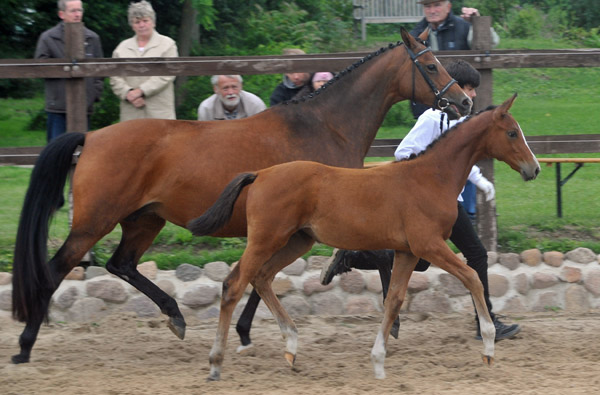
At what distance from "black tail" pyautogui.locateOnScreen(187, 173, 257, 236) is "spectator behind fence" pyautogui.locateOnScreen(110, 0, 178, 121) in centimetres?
228

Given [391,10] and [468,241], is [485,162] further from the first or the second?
[391,10]

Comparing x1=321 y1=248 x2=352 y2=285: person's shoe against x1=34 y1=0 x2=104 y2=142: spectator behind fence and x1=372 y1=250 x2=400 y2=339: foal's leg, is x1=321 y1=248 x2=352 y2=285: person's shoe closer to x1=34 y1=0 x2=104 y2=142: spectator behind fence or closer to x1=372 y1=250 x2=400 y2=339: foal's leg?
x1=372 y1=250 x2=400 y2=339: foal's leg

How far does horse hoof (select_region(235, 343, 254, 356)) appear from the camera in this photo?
5.80 meters

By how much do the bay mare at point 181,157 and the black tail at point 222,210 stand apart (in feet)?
1.69

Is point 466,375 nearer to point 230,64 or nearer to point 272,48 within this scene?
point 230,64

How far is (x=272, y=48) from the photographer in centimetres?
1280

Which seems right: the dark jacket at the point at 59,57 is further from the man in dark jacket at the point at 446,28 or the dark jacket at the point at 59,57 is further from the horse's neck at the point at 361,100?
the man in dark jacket at the point at 446,28

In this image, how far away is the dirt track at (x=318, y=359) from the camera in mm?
4941

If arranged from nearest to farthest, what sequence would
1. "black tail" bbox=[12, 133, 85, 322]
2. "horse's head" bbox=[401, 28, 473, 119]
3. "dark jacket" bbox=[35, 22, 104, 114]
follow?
"black tail" bbox=[12, 133, 85, 322] → "horse's head" bbox=[401, 28, 473, 119] → "dark jacket" bbox=[35, 22, 104, 114]

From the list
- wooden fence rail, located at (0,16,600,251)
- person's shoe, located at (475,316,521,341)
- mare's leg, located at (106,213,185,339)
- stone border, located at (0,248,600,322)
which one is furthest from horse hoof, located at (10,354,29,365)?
person's shoe, located at (475,316,521,341)

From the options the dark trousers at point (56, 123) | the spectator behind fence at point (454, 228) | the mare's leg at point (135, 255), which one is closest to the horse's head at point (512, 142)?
the spectator behind fence at point (454, 228)

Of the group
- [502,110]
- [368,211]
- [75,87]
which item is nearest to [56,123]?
[75,87]

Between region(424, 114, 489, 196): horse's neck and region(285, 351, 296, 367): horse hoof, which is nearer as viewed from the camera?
region(424, 114, 489, 196): horse's neck

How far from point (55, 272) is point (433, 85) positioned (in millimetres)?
2708
